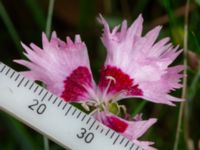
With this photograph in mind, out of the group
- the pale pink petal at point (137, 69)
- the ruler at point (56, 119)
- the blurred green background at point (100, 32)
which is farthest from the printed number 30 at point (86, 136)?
the blurred green background at point (100, 32)

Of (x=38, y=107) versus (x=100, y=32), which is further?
(x=100, y=32)

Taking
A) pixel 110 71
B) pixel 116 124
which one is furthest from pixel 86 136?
pixel 110 71

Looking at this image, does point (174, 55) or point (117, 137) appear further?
point (174, 55)

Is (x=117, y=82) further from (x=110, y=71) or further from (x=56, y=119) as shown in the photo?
(x=56, y=119)

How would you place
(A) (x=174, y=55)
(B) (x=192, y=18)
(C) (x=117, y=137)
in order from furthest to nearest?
(B) (x=192, y=18) → (A) (x=174, y=55) → (C) (x=117, y=137)

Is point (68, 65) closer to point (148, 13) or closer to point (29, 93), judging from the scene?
point (29, 93)

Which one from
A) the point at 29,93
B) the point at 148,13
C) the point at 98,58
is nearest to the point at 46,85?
the point at 29,93
